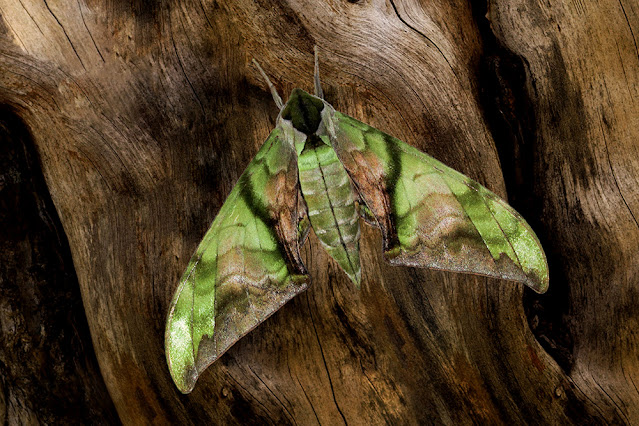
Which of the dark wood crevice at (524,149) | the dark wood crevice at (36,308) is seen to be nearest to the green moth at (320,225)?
the dark wood crevice at (524,149)

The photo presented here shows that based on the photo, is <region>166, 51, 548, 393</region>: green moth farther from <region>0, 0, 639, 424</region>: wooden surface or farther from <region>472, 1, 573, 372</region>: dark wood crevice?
<region>472, 1, 573, 372</region>: dark wood crevice

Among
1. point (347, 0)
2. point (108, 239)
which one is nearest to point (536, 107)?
point (347, 0)

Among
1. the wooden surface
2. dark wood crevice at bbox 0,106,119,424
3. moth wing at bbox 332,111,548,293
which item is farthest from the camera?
dark wood crevice at bbox 0,106,119,424

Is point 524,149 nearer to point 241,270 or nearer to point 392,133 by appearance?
point 392,133

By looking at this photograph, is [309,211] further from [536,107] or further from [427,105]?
[536,107]

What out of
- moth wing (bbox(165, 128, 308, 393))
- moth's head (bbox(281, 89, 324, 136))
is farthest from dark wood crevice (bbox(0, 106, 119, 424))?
moth's head (bbox(281, 89, 324, 136))
